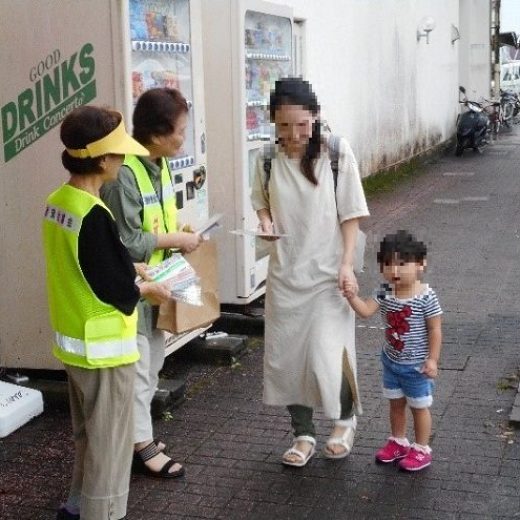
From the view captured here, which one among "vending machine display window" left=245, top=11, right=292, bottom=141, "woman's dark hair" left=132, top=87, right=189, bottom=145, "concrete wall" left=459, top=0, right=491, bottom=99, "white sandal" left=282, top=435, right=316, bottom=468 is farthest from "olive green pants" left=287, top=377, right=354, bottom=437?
"concrete wall" left=459, top=0, right=491, bottom=99

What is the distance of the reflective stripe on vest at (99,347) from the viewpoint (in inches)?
131

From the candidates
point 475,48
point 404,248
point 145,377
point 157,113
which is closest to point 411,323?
point 404,248

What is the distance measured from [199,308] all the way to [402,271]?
3.18 feet

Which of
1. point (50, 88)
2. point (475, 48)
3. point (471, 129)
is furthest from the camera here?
point (475, 48)

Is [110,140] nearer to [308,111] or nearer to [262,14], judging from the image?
[308,111]

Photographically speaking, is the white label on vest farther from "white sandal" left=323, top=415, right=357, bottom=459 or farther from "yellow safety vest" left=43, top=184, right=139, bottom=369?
"white sandal" left=323, top=415, right=357, bottom=459

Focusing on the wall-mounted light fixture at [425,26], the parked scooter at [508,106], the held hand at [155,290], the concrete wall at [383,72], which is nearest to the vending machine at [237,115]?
the held hand at [155,290]

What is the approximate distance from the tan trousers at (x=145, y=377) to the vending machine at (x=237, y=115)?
6.07 ft

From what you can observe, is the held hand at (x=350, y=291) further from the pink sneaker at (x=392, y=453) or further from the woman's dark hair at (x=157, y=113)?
the woman's dark hair at (x=157, y=113)

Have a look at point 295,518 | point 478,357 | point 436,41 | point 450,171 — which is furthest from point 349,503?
point 436,41

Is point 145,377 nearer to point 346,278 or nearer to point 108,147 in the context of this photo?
point 346,278

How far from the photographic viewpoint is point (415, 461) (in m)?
4.41

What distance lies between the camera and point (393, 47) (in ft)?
50.8

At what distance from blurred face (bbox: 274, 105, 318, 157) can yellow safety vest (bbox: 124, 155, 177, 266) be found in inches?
21.9
